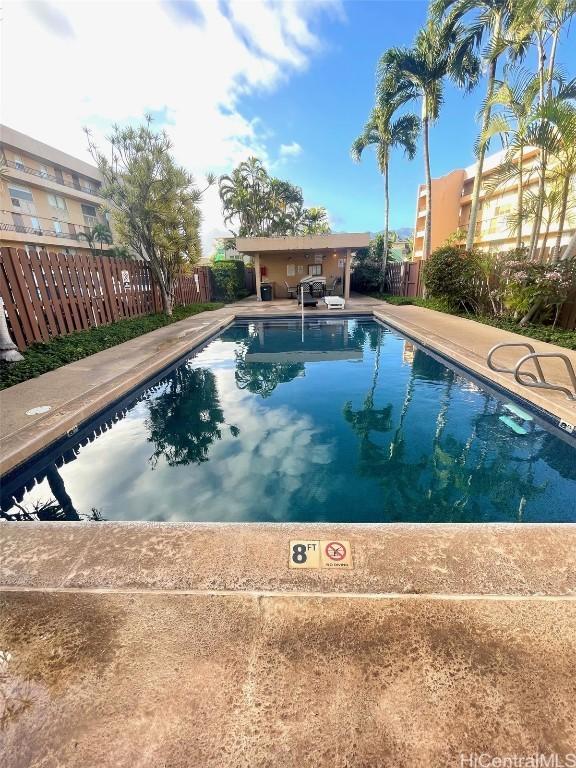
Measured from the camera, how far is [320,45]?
9.89 m

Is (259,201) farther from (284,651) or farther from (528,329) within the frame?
(284,651)

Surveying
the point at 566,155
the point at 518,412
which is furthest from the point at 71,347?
the point at 566,155

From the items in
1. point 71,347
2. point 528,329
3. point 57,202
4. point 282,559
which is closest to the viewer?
point 282,559

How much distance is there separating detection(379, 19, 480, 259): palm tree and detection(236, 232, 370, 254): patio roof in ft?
11.0

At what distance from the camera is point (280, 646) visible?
1568mm

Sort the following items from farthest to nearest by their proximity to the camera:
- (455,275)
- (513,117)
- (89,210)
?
(89,210) < (455,275) < (513,117)

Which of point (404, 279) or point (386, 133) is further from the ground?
point (386, 133)

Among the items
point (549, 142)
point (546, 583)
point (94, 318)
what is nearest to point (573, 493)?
point (546, 583)

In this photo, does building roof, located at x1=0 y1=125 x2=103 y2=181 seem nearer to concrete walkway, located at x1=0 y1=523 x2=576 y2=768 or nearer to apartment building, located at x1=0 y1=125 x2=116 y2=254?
apartment building, located at x1=0 y1=125 x2=116 y2=254

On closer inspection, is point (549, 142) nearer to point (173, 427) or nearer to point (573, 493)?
point (573, 493)

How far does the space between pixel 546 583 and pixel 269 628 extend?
159cm

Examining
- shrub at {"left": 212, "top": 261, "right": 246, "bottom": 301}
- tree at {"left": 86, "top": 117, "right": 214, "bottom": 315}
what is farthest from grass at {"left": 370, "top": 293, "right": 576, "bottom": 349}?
shrub at {"left": 212, "top": 261, "right": 246, "bottom": 301}

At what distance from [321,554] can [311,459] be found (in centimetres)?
191

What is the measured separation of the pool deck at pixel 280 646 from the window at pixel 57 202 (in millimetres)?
38847
